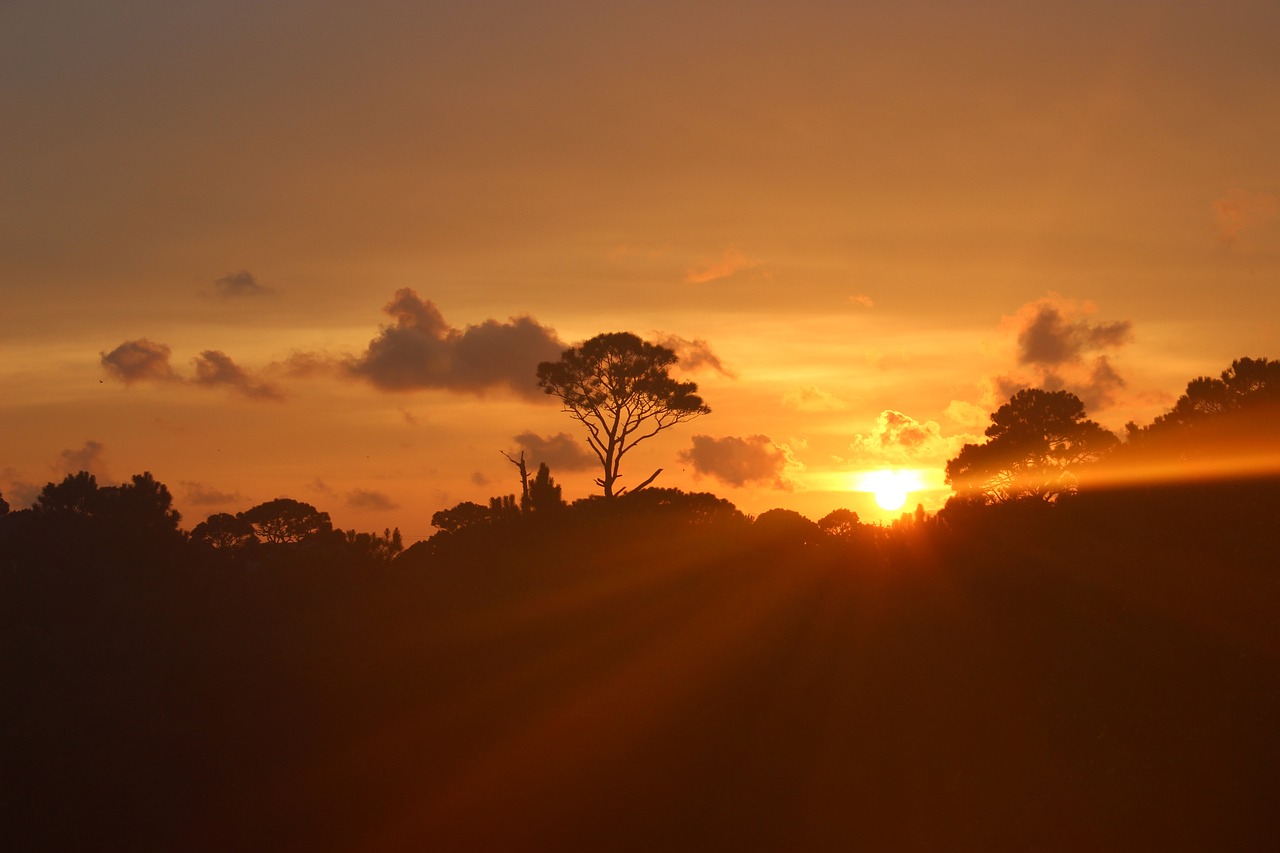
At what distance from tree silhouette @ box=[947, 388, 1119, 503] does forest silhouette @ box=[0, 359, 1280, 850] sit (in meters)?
10.7

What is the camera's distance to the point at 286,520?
63.1 metres

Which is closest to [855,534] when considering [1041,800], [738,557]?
[738,557]

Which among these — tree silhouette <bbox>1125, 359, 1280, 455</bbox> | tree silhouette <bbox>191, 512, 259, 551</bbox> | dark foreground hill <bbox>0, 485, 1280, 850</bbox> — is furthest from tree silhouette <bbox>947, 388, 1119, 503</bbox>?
tree silhouette <bbox>191, 512, 259, 551</bbox>

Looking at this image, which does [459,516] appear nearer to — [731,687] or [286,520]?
[286,520]

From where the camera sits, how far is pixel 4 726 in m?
30.1

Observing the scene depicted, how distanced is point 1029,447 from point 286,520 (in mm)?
39301

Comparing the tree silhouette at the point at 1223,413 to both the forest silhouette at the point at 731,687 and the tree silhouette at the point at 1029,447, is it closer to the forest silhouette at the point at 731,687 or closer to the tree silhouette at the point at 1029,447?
the forest silhouette at the point at 731,687

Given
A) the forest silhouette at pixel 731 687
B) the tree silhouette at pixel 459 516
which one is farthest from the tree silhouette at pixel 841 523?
the tree silhouette at pixel 459 516

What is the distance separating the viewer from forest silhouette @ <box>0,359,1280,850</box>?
22297 millimetres

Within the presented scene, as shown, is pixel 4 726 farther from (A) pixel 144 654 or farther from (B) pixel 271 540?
(B) pixel 271 540

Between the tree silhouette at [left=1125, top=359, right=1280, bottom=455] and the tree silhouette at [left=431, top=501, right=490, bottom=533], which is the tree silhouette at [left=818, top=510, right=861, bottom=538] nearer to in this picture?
the tree silhouette at [left=1125, top=359, right=1280, bottom=455]

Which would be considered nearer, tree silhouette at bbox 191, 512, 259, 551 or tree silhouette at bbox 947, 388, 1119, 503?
tree silhouette at bbox 947, 388, 1119, 503

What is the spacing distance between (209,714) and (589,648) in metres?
10.8

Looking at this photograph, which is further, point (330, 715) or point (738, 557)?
point (738, 557)
